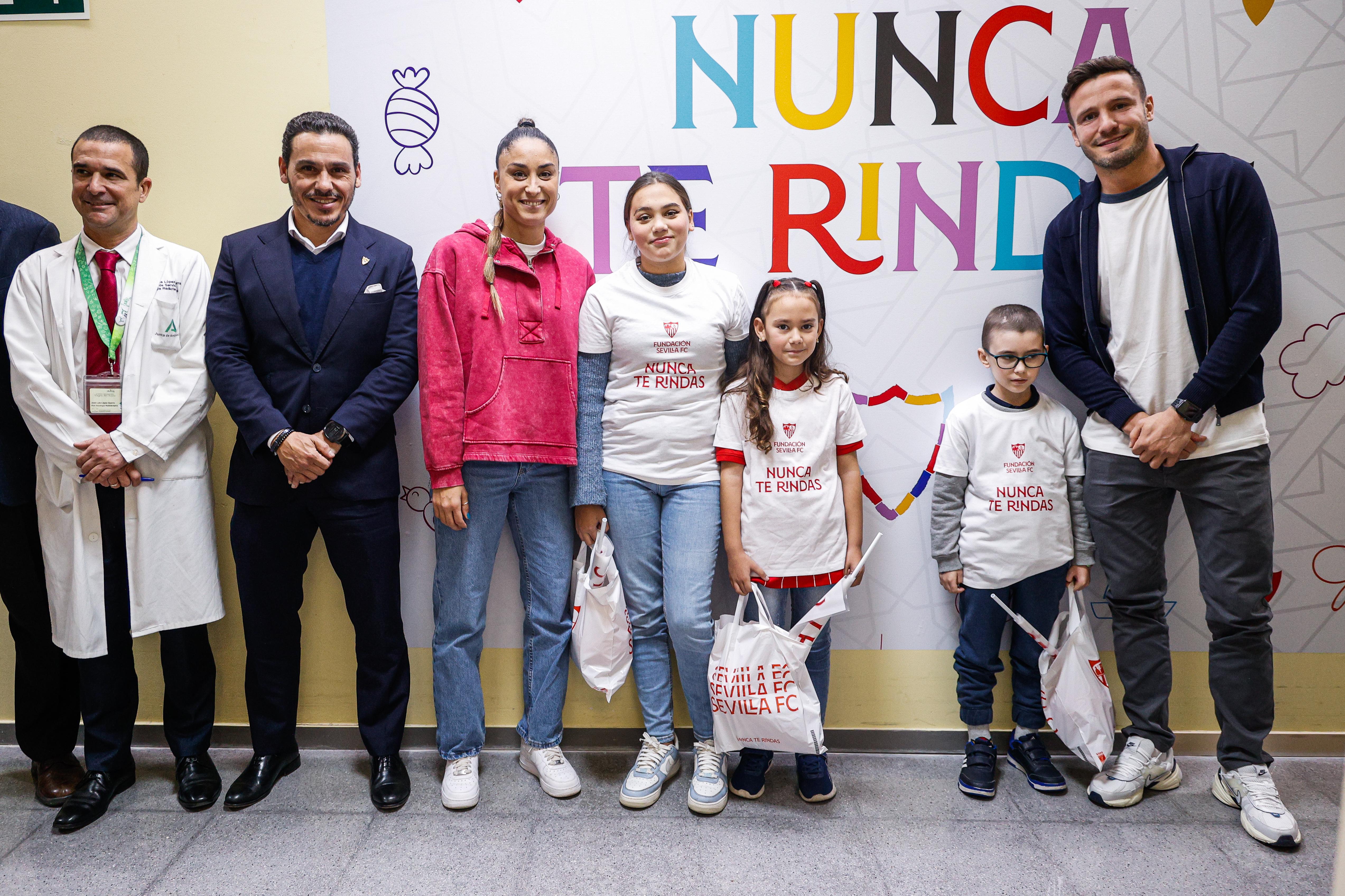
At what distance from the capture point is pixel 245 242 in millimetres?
2127

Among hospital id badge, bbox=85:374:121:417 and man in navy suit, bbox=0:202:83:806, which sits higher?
hospital id badge, bbox=85:374:121:417

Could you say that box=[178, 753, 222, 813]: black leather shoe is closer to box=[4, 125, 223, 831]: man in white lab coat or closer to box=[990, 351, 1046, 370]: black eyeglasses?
box=[4, 125, 223, 831]: man in white lab coat

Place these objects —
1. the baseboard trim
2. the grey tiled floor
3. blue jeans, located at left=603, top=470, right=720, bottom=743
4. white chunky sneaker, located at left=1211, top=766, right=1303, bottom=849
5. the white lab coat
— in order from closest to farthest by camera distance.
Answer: the grey tiled floor
white chunky sneaker, located at left=1211, top=766, right=1303, bottom=849
the white lab coat
blue jeans, located at left=603, top=470, right=720, bottom=743
the baseboard trim

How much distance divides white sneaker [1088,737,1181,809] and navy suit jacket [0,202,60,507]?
10.1 feet

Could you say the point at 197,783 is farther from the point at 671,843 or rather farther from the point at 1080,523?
the point at 1080,523

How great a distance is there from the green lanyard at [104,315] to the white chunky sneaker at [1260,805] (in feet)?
10.5

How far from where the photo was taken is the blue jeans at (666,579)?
85.6 inches

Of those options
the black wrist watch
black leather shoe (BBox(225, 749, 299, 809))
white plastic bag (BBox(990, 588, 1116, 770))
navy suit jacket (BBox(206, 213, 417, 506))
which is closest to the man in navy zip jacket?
white plastic bag (BBox(990, 588, 1116, 770))

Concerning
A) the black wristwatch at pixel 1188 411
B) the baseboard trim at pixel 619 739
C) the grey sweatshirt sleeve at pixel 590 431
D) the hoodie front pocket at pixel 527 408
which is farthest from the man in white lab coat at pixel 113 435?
the black wristwatch at pixel 1188 411

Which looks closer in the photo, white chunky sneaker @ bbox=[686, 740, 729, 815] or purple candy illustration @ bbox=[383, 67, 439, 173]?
white chunky sneaker @ bbox=[686, 740, 729, 815]

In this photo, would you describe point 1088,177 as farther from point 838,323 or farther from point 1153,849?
point 1153,849

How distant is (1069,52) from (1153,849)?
2155mm

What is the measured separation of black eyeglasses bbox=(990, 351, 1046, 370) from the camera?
2186 millimetres

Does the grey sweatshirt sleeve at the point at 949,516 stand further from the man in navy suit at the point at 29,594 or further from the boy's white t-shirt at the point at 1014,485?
the man in navy suit at the point at 29,594
